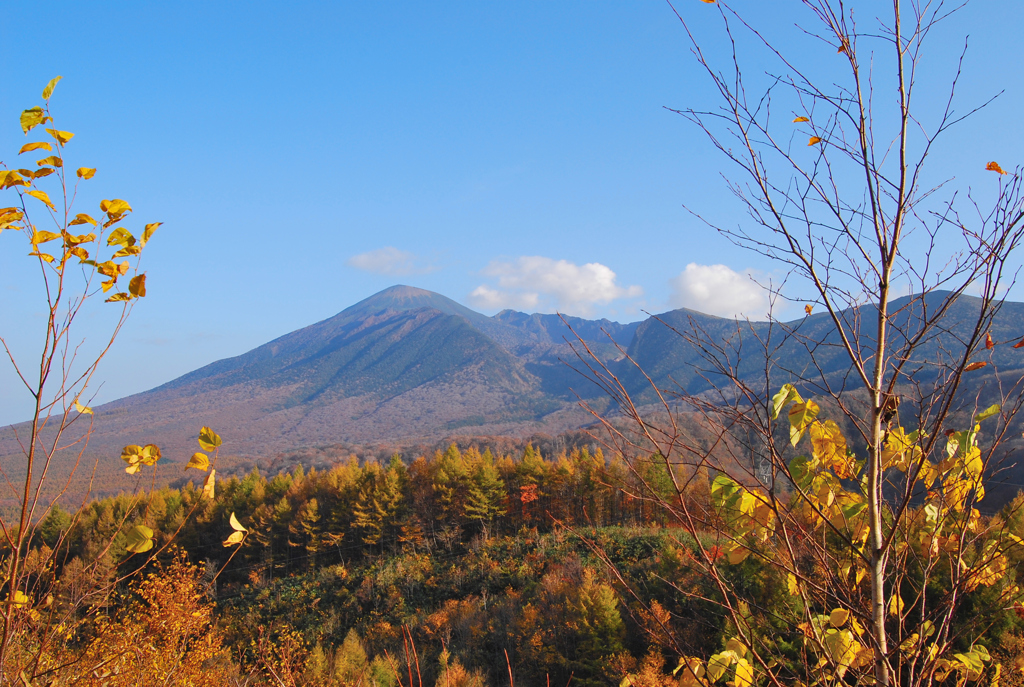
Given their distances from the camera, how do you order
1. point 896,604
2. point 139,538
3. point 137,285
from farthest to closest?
point 896,604 → point 137,285 → point 139,538

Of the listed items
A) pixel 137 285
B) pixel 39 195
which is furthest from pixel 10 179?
pixel 137 285

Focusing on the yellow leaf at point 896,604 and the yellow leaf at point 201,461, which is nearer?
the yellow leaf at point 201,461

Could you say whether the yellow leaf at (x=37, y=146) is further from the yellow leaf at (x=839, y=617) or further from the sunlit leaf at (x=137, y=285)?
the yellow leaf at (x=839, y=617)

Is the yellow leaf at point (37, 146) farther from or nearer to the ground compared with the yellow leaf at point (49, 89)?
nearer to the ground

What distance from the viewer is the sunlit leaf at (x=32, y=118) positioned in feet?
4.22

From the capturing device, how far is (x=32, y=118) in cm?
130

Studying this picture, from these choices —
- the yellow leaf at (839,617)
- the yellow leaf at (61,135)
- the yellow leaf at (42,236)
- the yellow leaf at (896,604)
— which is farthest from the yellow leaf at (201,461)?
the yellow leaf at (896,604)

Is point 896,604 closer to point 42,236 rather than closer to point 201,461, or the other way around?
point 201,461

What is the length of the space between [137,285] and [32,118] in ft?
1.50

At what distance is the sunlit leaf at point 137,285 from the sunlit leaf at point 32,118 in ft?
1.34

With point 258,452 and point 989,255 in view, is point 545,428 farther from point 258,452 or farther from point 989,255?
point 989,255

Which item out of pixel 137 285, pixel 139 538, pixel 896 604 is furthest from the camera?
pixel 896 604

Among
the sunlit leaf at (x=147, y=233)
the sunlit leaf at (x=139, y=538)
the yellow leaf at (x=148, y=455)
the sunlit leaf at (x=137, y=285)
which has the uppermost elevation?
the sunlit leaf at (x=147, y=233)

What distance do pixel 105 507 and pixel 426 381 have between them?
518 feet
